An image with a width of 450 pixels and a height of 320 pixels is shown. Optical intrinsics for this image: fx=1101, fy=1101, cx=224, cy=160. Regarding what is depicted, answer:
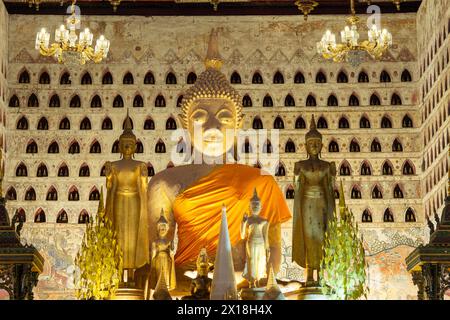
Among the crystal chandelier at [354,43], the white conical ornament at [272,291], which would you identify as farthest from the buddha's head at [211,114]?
the crystal chandelier at [354,43]

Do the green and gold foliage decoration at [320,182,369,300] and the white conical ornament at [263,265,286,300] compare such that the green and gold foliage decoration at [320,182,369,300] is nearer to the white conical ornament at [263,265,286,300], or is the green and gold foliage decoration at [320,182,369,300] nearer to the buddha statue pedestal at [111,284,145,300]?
the white conical ornament at [263,265,286,300]

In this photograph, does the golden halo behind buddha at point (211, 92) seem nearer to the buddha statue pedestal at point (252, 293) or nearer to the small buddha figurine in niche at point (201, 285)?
the small buddha figurine in niche at point (201, 285)

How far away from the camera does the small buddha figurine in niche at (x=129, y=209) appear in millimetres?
12734

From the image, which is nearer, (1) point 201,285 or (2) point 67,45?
(1) point 201,285

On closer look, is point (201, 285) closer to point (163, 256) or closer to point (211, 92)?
point (163, 256)

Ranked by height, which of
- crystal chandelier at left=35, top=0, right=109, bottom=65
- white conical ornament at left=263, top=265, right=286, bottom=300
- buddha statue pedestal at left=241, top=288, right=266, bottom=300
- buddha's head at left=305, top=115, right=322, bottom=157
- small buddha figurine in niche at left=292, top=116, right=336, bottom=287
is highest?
crystal chandelier at left=35, top=0, right=109, bottom=65

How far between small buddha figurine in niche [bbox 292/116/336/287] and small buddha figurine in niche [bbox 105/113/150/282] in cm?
177

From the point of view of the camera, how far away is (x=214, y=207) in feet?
45.1

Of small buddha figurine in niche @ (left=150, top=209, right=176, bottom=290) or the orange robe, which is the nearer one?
small buddha figurine in niche @ (left=150, top=209, right=176, bottom=290)

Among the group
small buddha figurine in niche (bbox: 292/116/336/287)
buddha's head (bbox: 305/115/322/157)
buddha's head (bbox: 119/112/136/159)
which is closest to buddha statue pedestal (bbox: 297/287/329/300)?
small buddha figurine in niche (bbox: 292/116/336/287)

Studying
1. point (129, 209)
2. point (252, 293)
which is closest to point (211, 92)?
point (129, 209)

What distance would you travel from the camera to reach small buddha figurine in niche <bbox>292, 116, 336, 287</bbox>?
40.9 feet

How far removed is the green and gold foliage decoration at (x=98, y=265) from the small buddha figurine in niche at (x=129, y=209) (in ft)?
1.93

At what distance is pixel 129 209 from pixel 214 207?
138 centimetres
